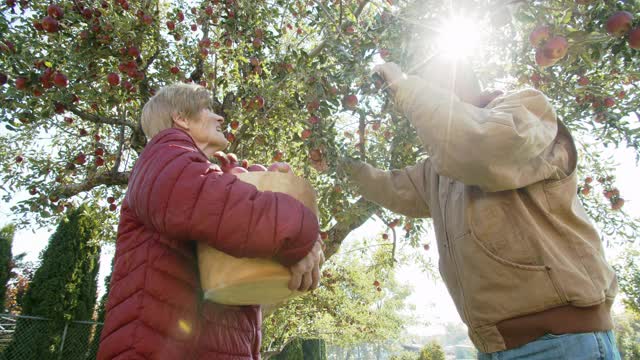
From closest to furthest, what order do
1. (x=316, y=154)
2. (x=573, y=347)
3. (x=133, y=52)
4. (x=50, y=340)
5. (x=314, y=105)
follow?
(x=573, y=347) < (x=316, y=154) < (x=314, y=105) < (x=133, y=52) < (x=50, y=340)

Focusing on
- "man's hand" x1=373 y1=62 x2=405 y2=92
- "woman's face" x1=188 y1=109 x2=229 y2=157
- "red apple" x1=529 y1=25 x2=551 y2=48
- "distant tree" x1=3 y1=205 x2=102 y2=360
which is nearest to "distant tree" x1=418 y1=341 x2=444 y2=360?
"distant tree" x1=3 y1=205 x2=102 y2=360

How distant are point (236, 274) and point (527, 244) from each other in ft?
3.61

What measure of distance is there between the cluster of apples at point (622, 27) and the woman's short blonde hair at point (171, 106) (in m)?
1.86

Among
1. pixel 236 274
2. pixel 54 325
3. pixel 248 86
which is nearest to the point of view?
pixel 236 274

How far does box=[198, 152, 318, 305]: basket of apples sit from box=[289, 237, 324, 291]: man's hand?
2 centimetres

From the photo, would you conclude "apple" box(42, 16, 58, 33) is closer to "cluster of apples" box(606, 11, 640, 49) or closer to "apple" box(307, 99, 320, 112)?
"apple" box(307, 99, 320, 112)

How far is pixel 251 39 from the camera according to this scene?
13.8 feet

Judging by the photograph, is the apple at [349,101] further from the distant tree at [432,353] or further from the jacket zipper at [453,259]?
the distant tree at [432,353]

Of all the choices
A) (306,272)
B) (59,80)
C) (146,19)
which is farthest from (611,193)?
(59,80)

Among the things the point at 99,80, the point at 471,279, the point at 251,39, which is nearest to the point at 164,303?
the point at 471,279

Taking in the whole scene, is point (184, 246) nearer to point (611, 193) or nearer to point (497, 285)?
point (497, 285)

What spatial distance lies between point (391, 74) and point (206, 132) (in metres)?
0.87

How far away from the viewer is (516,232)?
4.99 feet

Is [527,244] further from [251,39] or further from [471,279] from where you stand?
[251,39]
